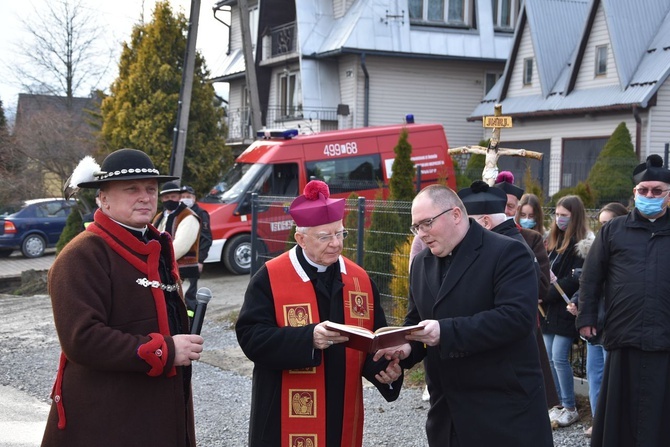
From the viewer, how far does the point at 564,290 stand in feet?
22.1

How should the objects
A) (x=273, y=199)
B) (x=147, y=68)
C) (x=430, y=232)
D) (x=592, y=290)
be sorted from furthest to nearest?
1. (x=147, y=68)
2. (x=273, y=199)
3. (x=592, y=290)
4. (x=430, y=232)

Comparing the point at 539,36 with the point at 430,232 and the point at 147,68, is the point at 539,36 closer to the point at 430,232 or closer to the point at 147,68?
the point at 147,68

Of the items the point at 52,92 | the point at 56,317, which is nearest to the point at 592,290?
the point at 56,317

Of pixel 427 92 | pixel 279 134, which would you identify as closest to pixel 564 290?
pixel 279 134

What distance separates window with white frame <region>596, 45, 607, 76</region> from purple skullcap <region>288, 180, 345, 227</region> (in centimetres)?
1991

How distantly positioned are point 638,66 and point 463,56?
289 inches

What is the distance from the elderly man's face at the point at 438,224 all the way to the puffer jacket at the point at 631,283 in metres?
2.03

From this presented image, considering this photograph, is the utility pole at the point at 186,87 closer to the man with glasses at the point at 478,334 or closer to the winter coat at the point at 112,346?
the winter coat at the point at 112,346

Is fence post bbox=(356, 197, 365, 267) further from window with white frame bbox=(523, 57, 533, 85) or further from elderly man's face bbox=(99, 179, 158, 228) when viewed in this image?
window with white frame bbox=(523, 57, 533, 85)

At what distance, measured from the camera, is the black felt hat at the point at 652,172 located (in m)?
5.32

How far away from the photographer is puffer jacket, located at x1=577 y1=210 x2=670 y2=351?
514 cm

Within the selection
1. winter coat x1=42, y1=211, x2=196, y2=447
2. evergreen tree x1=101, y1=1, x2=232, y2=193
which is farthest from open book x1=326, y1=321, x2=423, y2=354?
evergreen tree x1=101, y1=1, x2=232, y2=193

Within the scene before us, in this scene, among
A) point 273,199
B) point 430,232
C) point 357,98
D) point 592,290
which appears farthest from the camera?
point 357,98

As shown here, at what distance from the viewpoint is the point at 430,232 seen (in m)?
3.78
